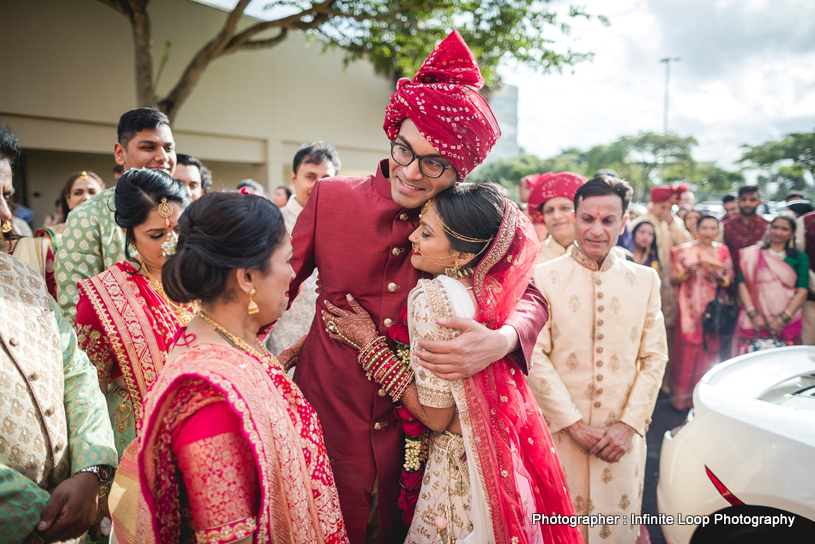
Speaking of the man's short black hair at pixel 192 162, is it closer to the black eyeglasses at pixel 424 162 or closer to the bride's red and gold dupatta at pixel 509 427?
Result: the black eyeglasses at pixel 424 162

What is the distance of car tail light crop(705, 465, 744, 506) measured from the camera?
202 centimetres

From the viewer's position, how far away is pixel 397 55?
9.59 meters

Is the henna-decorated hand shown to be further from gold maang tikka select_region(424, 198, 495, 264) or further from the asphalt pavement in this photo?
the asphalt pavement

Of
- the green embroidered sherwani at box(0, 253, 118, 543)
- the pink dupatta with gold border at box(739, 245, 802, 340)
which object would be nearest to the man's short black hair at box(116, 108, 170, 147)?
the green embroidered sherwani at box(0, 253, 118, 543)

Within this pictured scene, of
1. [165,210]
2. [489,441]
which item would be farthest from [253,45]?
[489,441]

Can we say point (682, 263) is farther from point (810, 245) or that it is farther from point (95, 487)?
point (95, 487)

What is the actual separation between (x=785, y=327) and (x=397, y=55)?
8.04 metres

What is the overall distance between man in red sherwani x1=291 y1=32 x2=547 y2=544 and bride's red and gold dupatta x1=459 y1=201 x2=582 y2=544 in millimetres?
117

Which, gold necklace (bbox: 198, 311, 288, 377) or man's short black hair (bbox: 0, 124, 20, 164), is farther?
man's short black hair (bbox: 0, 124, 20, 164)

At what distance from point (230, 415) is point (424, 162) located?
1088 mm

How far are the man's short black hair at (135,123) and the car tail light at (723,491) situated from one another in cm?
362

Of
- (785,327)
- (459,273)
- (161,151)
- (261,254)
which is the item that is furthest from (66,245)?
(785,327)

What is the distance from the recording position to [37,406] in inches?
60.2

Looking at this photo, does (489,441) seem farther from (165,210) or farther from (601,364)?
(165,210)
